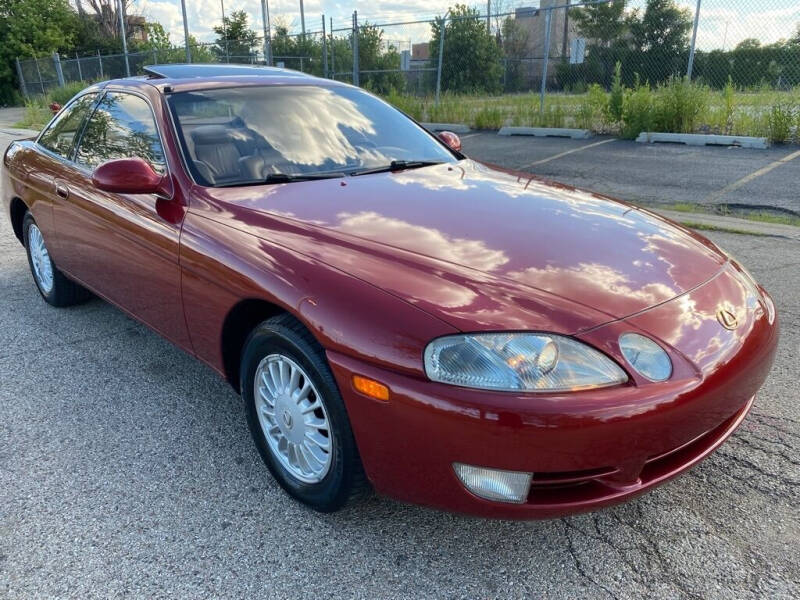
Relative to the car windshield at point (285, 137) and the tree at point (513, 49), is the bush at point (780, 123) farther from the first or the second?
the car windshield at point (285, 137)

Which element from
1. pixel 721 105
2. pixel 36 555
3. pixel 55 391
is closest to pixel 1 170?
pixel 55 391

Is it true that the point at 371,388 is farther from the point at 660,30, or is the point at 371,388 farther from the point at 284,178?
the point at 660,30

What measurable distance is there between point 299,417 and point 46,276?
2.99m

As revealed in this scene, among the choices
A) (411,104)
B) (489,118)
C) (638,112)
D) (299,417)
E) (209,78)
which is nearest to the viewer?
(299,417)

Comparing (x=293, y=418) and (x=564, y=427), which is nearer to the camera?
(x=564, y=427)

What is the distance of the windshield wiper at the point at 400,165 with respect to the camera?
313 cm

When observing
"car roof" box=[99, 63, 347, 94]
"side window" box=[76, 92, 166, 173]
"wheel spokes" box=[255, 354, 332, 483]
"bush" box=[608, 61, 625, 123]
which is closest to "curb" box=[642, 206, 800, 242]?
"car roof" box=[99, 63, 347, 94]

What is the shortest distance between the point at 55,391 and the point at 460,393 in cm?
241

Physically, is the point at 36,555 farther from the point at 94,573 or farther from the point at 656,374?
the point at 656,374

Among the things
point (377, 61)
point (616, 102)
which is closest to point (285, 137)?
point (616, 102)

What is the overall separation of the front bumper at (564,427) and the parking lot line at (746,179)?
5.88 meters

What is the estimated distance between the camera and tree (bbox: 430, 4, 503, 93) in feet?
55.0

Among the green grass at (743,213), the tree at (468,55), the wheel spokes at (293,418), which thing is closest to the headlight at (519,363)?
the wheel spokes at (293,418)

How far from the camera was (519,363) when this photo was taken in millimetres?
1831
